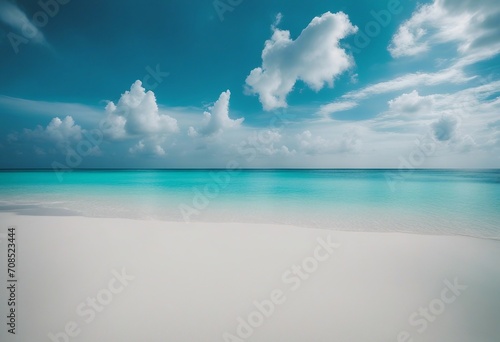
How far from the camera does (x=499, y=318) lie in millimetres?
3480

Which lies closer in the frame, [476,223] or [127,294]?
[127,294]

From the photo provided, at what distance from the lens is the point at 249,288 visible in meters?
4.16

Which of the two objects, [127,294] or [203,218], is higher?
[203,218]

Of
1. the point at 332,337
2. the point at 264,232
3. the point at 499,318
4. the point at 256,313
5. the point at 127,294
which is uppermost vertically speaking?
the point at 264,232

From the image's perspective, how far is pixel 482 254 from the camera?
5.82 m

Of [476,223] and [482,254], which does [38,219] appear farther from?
[476,223]

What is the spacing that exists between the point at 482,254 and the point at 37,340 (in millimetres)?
9554

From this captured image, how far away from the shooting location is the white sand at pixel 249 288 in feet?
10.6

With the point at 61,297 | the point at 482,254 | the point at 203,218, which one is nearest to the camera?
the point at 61,297

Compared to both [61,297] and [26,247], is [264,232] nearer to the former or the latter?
[61,297]

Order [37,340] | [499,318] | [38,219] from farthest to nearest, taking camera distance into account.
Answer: [38,219], [499,318], [37,340]

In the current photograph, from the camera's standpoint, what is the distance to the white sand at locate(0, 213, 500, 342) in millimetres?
3227

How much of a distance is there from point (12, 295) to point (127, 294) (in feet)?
6.85

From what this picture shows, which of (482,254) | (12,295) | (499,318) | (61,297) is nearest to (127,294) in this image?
(61,297)
